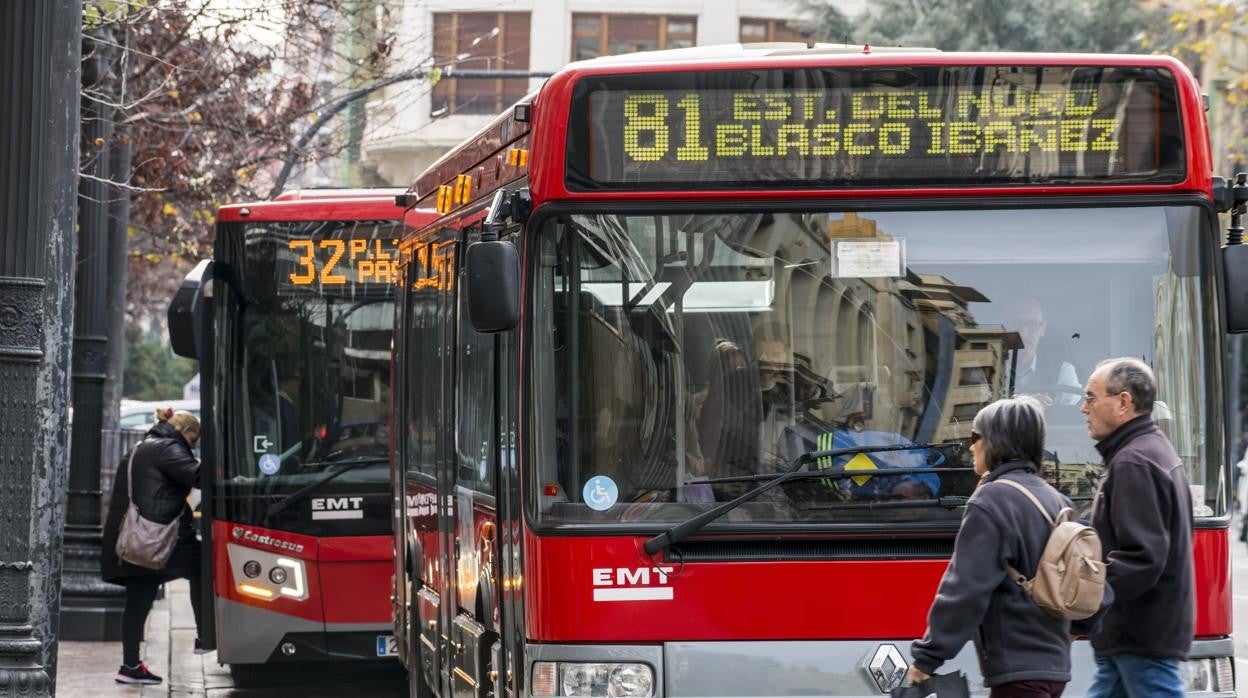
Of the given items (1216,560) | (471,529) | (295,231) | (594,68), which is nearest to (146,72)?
(295,231)

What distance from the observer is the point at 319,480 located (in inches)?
484

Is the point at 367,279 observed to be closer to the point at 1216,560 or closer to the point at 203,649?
the point at 203,649

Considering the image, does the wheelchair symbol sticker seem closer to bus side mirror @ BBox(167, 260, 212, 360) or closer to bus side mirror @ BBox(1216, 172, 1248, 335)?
bus side mirror @ BBox(1216, 172, 1248, 335)

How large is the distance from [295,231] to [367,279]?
1.71 feet

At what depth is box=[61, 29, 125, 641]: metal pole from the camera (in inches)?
617

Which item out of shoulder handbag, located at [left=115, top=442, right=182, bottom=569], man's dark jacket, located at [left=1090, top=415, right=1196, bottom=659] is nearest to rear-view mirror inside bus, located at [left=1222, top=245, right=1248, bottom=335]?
man's dark jacket, located at [left=1090, top=415, right=1196, bottom=659]

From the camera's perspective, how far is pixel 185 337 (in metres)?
12.4

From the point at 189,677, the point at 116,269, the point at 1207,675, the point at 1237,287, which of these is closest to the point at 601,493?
the point at 1207,675

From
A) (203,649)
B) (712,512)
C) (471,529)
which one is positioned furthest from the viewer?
(203,649)

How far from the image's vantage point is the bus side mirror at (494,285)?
623 cm

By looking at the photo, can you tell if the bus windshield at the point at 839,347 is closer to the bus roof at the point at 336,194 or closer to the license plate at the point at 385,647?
the license plate at the point at 385,647

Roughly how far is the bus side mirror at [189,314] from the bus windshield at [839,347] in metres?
6.06

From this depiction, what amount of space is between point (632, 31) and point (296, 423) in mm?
29258

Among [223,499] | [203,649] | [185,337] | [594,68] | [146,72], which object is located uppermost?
[146,72]
